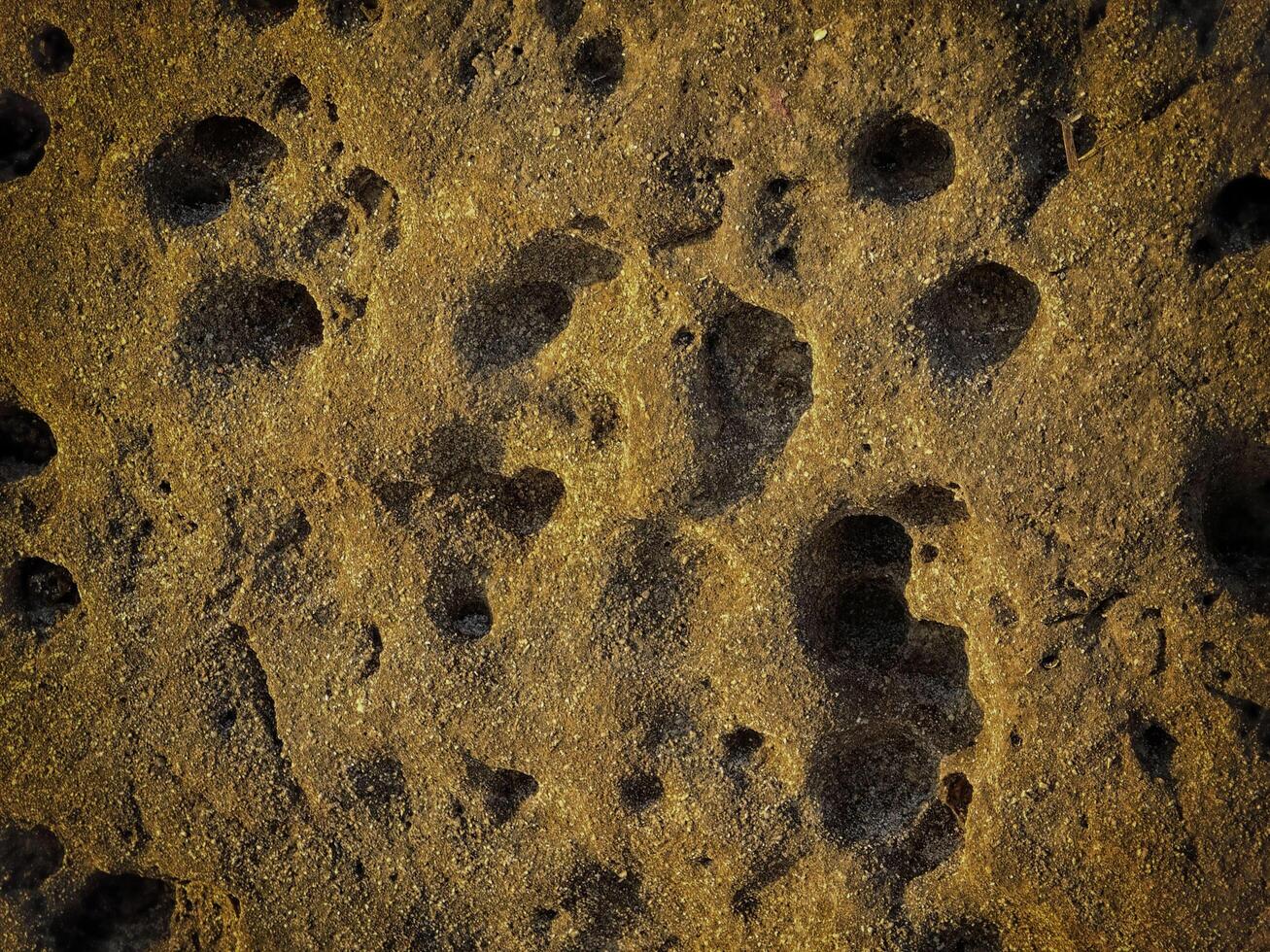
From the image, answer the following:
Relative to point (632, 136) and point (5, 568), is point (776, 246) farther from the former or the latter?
point (5, 568)

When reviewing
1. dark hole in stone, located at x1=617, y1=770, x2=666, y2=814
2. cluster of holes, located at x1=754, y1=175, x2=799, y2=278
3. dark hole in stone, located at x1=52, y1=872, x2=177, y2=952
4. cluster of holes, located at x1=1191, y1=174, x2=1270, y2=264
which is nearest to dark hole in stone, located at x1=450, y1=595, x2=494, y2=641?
dark hole in stone, located at x1=617, y1=770, x2=666, y2=814

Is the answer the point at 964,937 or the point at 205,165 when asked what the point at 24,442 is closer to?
the point at 205,165

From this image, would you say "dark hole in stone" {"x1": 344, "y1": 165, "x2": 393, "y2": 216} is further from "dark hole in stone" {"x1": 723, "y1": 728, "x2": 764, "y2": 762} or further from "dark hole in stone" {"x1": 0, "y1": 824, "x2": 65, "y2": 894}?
"dark hole in stone" {"x1": 0, "y1": 824, "x2": 65, "y2": 894}

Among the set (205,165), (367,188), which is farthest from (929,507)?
(205,165)

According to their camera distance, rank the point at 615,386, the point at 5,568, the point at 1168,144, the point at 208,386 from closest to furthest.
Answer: the point at 1168,144 < the point at 615,386 < the point at 208,386 < the point at 5,568

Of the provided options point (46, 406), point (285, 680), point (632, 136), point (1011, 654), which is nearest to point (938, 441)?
point (1011, 654)

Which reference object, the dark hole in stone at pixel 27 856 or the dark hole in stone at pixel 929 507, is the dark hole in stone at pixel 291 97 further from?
the dark hole in stone at pixel 27 856
